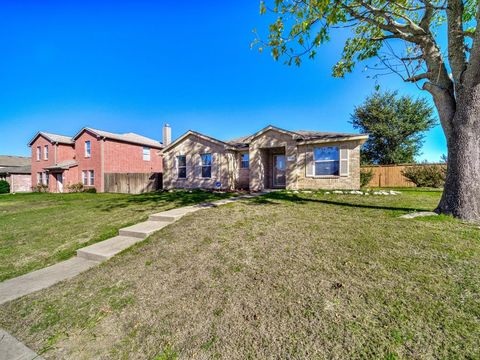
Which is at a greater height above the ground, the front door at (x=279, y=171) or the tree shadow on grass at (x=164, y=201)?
the front door at (x=279, y=171)

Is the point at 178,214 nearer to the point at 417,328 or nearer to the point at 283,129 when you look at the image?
the point at 417,328

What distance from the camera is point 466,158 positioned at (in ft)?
16.9

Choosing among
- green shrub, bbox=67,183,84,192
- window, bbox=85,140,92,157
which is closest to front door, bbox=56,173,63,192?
green shrub, bbox=67,183,84,192

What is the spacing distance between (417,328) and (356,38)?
873cm

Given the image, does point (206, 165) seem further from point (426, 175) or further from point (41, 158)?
point (41, 158)

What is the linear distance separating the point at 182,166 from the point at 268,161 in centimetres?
697

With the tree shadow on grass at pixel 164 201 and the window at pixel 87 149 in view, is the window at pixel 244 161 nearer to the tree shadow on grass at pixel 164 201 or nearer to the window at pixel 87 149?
the tree shadow on grass at pixel 164 201

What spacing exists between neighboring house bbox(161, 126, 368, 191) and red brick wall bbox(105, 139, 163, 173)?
7.03 m

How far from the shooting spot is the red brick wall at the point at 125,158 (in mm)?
20833

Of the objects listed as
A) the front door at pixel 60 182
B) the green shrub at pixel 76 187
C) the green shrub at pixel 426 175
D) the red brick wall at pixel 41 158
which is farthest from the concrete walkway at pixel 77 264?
the red brick wall at pixel 41 158

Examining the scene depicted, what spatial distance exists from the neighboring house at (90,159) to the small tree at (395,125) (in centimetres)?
2508

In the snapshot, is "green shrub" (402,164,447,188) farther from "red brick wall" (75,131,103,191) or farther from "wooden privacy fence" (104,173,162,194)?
"red brick wall" (75,131,103,191)

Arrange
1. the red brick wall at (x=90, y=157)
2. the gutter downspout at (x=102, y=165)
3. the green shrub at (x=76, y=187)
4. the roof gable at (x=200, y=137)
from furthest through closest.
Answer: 1. the green shrub at (x=76, y=187)
2. the red brick wall at (x=90, y=157)
3. the gutter downspout at (x=102, y=165)
4. the roof gable at (x=200, y=137)

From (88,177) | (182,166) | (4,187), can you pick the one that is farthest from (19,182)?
(182,166)
